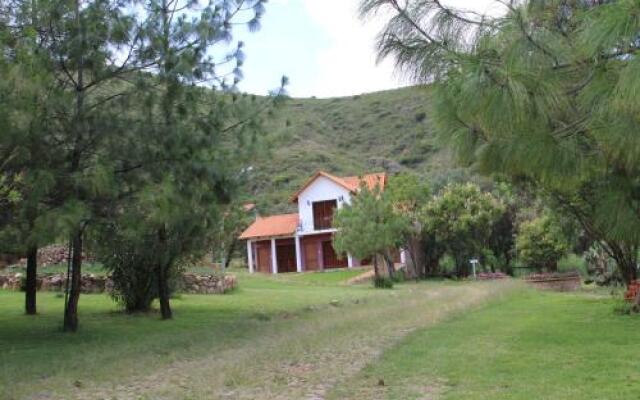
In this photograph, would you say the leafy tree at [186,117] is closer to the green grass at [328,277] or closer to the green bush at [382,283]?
the green bush at [382,283]

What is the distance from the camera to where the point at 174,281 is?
1894cm

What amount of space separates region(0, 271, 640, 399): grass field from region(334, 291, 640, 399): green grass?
0.05 feet

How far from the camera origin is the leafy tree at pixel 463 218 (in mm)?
31844

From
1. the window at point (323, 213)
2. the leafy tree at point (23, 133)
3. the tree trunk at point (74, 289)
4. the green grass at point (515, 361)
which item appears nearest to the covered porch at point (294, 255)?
the window at point (323, 213)

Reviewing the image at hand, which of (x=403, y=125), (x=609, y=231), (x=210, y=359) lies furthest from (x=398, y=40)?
(x=403, y=125)

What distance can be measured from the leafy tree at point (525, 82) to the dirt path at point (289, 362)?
10.2ft

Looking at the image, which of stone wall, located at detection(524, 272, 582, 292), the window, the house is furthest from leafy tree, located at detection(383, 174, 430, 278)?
the window

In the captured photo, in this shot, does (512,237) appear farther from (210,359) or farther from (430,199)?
(210,359)

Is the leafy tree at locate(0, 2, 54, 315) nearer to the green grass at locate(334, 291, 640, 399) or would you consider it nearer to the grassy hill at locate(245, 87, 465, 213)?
the green grass at locate(334, 291, 640, 399)

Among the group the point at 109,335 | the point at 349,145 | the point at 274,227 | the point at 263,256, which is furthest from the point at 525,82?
the point at 349,145

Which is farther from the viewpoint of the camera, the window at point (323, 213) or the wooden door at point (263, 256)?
the wooden door at point (263, 256)

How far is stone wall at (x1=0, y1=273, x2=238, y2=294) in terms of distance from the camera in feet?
73.0

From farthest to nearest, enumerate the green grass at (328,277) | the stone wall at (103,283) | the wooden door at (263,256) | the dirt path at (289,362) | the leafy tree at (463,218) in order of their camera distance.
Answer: the wooden door at (263,256) < the green grass at (328,277) < the leafy tree at (463,218) < the stone wall at (103,283) < the dirt path at (289,362)

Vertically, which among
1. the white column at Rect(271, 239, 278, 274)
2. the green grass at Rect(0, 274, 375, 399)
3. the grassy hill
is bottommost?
the green grass at Rect(0, 274, 375, 399)
